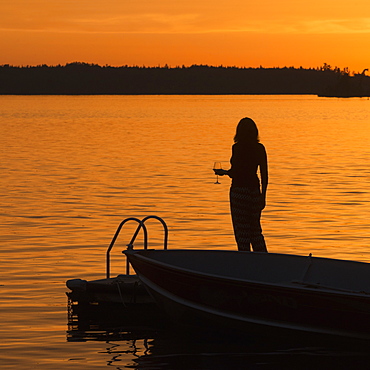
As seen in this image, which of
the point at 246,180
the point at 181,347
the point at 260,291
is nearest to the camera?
the point at 260,291

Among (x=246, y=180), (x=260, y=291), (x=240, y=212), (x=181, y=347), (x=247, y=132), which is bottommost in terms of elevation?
(x=181, y=347)

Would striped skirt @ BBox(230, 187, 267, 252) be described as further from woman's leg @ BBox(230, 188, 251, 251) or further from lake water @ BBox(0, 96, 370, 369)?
lake water @ BBox(0, 96, 370, 369)

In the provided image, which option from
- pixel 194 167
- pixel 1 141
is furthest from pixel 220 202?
pixel 1 141

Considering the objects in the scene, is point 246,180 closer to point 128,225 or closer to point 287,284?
point 287,284

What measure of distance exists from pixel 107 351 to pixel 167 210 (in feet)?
40.7

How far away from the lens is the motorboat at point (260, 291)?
420 inches

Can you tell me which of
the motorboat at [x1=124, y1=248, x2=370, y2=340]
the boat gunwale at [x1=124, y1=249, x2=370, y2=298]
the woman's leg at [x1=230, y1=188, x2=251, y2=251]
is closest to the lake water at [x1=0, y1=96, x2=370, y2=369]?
the motorboat at [x1=124, y1=248, x2=370, y2=340]

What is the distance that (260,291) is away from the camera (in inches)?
429

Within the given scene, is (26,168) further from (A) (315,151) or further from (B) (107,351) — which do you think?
(B) (107,351)

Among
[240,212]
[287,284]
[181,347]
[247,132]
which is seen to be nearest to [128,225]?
[240,212]

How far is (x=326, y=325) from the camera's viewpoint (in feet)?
35.6

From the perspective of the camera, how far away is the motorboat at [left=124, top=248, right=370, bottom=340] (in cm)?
1067

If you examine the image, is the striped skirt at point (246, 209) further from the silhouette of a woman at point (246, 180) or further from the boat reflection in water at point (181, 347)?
the boat reflection in water at point (181, 347)

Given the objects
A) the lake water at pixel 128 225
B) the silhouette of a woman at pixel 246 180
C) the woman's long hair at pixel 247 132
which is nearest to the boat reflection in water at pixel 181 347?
the lake water at pixel 128 225
